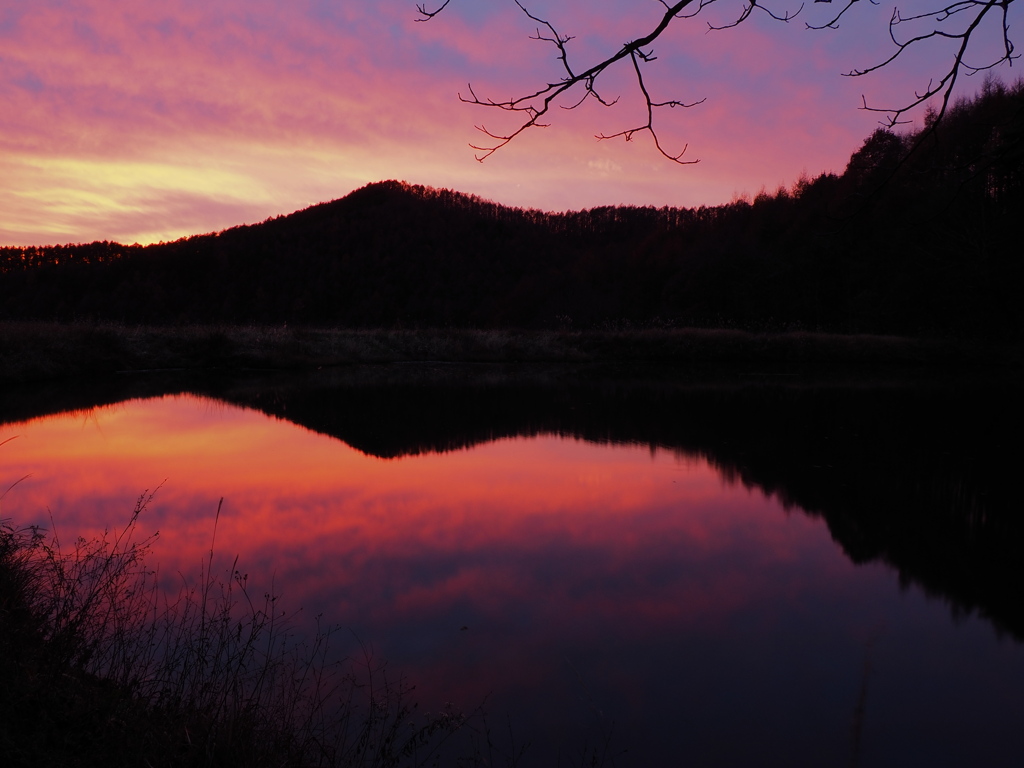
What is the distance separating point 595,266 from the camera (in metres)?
60.7

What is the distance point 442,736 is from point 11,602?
221cm

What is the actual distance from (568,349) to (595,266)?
36.0 meters

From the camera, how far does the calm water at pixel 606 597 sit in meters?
2.97

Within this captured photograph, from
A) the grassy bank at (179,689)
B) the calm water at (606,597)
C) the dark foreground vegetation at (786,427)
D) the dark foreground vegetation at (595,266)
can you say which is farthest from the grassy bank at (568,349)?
the grassy bank at (179,689)

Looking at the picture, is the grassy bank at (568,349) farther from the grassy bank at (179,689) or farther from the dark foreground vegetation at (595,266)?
the grassy bank at (179,689)

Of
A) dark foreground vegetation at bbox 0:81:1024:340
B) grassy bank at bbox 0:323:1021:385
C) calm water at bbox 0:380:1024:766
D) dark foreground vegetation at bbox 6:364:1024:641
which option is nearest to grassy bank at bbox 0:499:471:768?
calm water at bbox 0:380:1024:766

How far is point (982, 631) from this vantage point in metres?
3.87

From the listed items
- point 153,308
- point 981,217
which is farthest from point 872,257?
point 153,308

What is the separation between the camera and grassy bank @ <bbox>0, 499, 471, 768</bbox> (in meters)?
2.28

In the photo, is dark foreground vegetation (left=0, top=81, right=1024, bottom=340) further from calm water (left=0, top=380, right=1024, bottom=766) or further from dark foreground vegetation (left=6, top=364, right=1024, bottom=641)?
calm water (left=0, top=380, right=1024, bottom=766)

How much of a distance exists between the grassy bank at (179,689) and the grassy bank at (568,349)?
18244 mm

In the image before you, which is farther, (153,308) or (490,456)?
(153,308)

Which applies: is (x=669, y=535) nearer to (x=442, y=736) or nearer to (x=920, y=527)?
(x=920, y=527)

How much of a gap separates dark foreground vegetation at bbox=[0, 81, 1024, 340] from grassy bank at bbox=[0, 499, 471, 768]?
16.2 m
